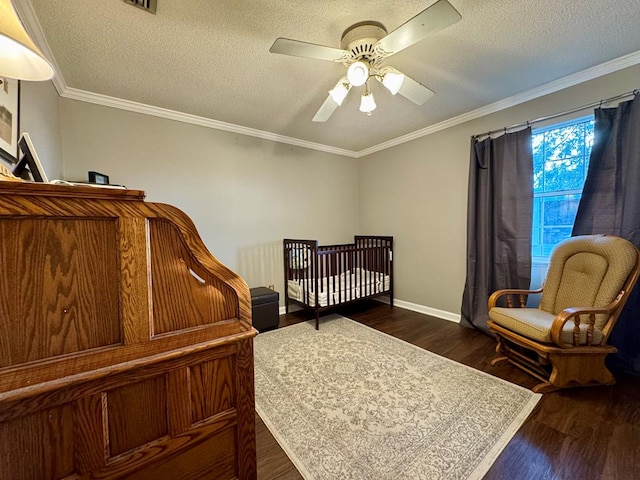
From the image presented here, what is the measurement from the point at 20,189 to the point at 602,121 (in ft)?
10.4

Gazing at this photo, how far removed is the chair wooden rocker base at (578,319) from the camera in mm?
1666

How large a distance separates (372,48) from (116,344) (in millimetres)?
1783

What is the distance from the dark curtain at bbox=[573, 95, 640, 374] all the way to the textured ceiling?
48 cm

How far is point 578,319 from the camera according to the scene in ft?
5.43

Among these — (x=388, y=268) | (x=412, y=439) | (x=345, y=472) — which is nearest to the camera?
(x=345, y=472)

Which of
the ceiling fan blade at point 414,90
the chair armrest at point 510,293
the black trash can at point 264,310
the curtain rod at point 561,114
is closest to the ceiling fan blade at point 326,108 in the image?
the ceiling fan blade at point 414,90

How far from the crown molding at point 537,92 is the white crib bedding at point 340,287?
1.86 m

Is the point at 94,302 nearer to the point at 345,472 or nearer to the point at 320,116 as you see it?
the point at 345,472

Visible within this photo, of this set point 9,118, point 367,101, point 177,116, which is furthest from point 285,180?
point 9,118

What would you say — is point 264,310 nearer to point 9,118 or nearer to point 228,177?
point 228,177

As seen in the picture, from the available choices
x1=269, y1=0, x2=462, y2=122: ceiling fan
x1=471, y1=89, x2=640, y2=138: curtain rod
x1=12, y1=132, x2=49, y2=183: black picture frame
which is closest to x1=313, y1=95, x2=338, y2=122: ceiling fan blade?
x1=269, y1=0, x2=462, y2=122: ceiling fan

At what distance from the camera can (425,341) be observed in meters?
2.50

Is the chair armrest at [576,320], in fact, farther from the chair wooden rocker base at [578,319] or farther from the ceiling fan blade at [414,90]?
the ceiling fan blade at [414,90]

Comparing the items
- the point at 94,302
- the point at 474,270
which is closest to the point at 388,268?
the point at 474,270
